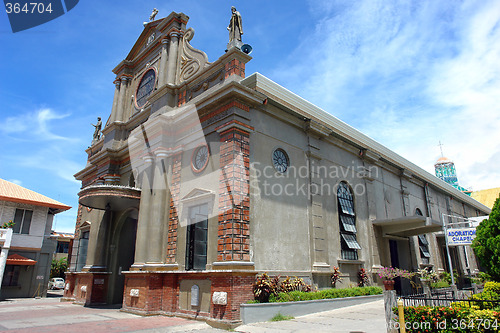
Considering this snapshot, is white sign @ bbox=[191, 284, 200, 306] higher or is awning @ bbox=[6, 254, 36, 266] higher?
awning @ bbox=[6, 254, 36, 266]

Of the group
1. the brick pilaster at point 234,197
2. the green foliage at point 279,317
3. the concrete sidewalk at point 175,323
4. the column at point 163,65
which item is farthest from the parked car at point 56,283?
the green foliage at point 279,317

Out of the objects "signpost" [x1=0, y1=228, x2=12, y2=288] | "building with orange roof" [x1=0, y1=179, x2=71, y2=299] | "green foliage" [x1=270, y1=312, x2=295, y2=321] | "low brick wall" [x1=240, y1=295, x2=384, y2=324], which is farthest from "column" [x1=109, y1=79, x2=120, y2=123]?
"green foliage" [x1=270, y1=312, x2=295, y2=321]

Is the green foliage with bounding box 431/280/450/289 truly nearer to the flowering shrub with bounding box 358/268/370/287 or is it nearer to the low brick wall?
the flowering shrub with bounding box 358/268/370/287

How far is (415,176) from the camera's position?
2802 cm

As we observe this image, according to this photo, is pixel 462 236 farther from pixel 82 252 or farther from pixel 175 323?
pixel 82 252

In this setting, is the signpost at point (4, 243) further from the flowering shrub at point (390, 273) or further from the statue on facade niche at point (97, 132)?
the flowering shrub at point (390, 273)

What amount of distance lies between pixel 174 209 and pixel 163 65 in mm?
8639

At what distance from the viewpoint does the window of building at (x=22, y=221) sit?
2972cm

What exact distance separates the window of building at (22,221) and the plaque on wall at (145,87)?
16201mm

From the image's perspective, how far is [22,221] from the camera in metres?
30.0

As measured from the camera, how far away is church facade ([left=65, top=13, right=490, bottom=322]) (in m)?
13.9

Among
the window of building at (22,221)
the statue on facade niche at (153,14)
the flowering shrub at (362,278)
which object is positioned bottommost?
the flowering shrub at (362,278)

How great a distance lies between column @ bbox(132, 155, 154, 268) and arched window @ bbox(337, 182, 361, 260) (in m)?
9.80

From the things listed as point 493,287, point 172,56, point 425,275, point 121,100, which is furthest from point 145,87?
point 493,287
